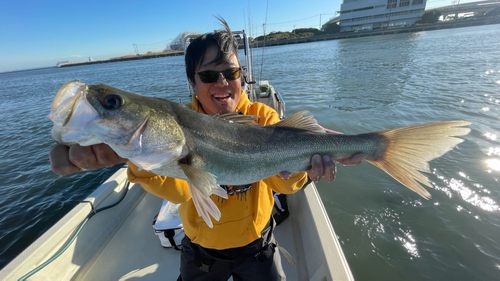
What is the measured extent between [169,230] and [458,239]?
5768mm

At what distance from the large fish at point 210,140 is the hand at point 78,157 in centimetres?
10

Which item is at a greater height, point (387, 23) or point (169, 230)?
point (387, 23)

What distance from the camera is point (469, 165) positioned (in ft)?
20.9

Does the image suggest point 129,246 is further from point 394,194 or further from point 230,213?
point 394,194

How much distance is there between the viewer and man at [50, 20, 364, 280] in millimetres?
2324

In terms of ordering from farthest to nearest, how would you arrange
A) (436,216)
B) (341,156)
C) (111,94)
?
(436,216)
(341,156)
(111,94)

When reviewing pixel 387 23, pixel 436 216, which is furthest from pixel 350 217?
pixel 387 23

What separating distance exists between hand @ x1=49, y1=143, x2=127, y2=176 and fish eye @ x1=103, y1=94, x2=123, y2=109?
1.13ft

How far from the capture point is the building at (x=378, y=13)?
80688 millimetres

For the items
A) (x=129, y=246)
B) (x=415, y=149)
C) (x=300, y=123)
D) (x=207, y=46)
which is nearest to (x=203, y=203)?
(x=300, y=123)

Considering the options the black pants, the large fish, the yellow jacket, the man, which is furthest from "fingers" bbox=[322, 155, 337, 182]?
the black pants

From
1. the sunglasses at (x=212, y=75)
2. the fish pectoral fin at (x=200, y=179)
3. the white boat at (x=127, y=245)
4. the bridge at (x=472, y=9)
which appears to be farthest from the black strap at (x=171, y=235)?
the bridge at (x=472, y=9)

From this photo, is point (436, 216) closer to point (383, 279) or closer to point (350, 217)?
point (350, 217)

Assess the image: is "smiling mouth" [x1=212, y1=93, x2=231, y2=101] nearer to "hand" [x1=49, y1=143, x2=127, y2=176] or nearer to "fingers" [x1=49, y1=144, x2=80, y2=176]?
"hand" [x1=49, y1=143, x2=127, y2=176]
